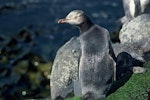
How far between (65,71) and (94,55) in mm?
1601

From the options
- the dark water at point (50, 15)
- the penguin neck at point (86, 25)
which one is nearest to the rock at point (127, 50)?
the penguin neck at point (86, 25)

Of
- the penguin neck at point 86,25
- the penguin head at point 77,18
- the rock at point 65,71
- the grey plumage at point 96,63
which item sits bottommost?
the rock at point 65,71

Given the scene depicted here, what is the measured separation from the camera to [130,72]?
8.79m

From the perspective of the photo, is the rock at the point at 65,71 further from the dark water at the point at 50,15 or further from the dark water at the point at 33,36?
the dark water at the point at 50,15

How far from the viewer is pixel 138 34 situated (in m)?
9.97

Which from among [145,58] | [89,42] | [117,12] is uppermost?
[89,42]

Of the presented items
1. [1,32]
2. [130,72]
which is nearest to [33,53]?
[1,32]

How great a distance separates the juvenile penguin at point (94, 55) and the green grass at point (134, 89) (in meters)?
0.22

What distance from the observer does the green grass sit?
324 inches

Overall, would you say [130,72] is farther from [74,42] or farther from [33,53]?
[33,53]

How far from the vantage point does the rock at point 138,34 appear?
9.62 m

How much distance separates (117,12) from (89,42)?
9934 mm

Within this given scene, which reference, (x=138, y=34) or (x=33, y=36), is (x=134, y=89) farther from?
(x=33, y=36)

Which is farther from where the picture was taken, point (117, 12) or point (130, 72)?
point (117, 12)
